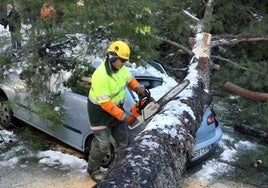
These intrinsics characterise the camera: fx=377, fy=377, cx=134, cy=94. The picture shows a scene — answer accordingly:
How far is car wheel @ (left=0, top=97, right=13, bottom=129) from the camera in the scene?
21.7 ft

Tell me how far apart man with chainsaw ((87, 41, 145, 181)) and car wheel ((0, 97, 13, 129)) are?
6.84 ft

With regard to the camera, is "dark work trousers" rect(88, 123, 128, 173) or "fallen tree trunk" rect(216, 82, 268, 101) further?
"fallen tree trunk" rect(216, 82, 268, 101)

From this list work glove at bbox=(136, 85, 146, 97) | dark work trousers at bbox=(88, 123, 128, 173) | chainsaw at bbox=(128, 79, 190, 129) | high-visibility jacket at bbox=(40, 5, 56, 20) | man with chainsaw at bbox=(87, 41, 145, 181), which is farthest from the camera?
high-visibility jacket at bbox=(40, 5, 56, 20)

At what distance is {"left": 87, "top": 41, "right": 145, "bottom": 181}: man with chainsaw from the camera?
15.1 feet

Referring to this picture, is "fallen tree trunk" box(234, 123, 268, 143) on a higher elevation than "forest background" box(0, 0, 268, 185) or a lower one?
lower

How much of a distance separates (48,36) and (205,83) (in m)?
2.46

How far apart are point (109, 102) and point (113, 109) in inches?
3.9

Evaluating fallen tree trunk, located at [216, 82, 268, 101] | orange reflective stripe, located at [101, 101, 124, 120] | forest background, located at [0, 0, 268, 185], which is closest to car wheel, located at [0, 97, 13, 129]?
forest background, located at [0, 0, 268, 185]

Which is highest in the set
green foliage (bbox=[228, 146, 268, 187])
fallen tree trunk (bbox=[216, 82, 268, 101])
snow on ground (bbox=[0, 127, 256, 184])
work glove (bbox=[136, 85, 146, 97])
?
work glove (bbox=[136, 85, 146, 97])

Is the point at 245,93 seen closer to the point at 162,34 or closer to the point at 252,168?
the point at 252,168

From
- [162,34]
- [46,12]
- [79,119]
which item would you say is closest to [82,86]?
[79,119]

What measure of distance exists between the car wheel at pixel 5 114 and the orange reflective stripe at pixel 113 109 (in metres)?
2.65

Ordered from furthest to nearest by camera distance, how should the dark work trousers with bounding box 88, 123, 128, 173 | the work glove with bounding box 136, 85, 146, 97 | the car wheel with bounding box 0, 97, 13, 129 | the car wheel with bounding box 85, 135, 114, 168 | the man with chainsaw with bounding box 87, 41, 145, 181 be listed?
the car wheel with bounding box 0, 97, 13, 129
the car wheel with bounding box 85, 135, 114, 168
the dark work trousers with bounding box 88, 123, 128, 173
the work glove with bounding box 136, 85, 146, 97
the man with chainsaw with bounding box 87, 41, 145, 181

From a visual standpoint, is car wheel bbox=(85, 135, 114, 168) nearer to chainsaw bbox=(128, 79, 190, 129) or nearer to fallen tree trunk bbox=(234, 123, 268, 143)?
chainsaw bbox=(128, 79, 190, 129)
